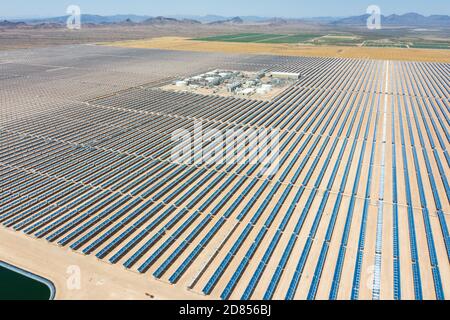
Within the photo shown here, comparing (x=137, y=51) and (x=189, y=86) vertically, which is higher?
(x=137, y=51)

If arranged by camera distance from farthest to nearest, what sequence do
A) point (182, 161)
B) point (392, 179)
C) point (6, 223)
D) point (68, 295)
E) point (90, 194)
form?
point (182, 161) → point (392, 179) → point (90, 194) → point (6, 223) → point (68, 295)

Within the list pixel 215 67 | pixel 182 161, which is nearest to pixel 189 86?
pixel 215 67

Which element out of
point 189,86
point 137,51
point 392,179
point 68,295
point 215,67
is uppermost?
point 137,51

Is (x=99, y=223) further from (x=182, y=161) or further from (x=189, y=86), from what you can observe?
(x=189, y=86)

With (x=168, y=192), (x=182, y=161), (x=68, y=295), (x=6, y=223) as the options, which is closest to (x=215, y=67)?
(x=182, y=161)

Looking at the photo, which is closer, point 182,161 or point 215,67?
point 182,161

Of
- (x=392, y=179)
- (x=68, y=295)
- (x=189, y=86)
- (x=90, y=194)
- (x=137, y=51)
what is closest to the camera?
(x=68, y=295)
